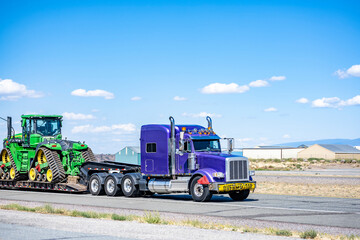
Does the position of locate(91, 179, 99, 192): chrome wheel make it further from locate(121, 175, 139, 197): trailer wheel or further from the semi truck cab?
the semi truck cab

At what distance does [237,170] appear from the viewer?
21172 millimetres

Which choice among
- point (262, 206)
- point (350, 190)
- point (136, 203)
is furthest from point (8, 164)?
point (350, 190)

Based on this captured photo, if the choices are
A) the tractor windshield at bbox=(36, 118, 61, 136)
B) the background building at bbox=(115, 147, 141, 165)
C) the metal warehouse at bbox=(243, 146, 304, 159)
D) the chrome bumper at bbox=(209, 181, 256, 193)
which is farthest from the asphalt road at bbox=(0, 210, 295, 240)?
the metal warehouse at bbox=(243, 146, 304, 159)

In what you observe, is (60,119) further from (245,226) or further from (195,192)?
(245,226)

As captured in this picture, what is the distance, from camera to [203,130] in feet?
74.8

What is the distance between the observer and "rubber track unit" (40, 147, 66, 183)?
26422mm

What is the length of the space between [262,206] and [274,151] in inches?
4482

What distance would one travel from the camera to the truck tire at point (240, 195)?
866 inches

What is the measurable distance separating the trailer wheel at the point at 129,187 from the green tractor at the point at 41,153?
3865 millimetres

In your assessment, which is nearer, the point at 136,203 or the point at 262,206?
the point at 262,206

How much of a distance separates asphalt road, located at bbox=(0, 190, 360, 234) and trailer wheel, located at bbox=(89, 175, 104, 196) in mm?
1871

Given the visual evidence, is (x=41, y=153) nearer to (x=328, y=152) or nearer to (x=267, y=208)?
(x=267, y=208)

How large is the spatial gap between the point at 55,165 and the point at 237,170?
10214 mm

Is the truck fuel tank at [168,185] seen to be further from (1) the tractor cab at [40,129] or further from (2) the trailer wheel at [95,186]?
(1) the tractor cab at [40,129]
